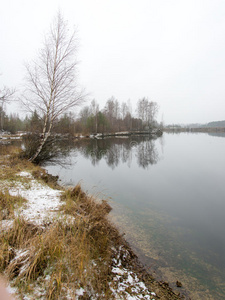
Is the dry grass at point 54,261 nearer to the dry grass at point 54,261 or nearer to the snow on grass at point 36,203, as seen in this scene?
the dry grass at point 54,261

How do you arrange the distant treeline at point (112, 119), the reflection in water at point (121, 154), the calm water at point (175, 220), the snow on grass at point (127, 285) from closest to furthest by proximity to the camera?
the snow on grass at point (127, 285) < the calm water at point (175, 220) < the reflection in water at point (121, 154) < the distant treeline at point (112, 119)

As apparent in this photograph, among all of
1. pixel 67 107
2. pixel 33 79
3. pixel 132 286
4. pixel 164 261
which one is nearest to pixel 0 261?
pixel 132 286

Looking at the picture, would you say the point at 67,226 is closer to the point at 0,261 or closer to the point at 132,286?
the point at 0,261

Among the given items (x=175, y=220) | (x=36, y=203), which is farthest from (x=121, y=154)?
(x=36, y=203)

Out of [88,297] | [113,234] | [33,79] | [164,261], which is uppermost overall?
[33,79]

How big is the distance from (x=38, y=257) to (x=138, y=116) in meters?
68.7

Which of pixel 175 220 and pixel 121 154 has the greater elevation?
pixel 121 154

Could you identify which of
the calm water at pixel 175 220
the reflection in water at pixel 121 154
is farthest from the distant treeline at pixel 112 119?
the calm water at pixel 175 220

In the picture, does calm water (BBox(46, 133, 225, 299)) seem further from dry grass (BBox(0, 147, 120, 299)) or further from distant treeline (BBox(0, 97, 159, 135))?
distant treeline (BBox(0, 97, 159, 135))

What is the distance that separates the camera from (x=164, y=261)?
3.52 m

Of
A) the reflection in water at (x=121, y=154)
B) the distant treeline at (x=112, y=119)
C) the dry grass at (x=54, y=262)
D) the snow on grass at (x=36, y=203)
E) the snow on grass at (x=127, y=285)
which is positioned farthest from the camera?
the distant treeline at (x=112, y=119)

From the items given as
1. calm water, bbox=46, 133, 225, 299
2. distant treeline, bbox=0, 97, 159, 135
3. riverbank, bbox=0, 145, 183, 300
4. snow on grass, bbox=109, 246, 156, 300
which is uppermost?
distant treeline, bbox=0, 97, 159, 135

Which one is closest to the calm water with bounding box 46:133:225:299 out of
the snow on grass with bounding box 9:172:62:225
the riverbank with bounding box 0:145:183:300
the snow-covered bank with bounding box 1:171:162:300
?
the riverbank with bounding box 0:145:183:300

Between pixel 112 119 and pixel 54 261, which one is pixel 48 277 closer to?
pixel 54 261
